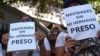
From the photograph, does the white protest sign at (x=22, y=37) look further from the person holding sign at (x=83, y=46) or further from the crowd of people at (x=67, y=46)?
the person holding sign at (x=83, y=46)

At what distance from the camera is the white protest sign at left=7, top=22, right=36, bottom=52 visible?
498cm

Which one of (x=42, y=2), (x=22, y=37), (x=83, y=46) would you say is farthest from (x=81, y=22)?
(x=42, y=2)

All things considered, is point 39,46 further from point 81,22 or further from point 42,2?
point 42,2

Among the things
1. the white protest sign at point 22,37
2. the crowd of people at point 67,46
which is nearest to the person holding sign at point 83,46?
the crowd of people at point 67,46

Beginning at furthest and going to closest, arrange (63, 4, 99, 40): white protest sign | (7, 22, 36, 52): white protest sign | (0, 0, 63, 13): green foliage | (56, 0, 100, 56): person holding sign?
(0, 0, 63, 13): green foliage
(7, 22, 36, 52): white protest sign
(63, 4, 99, 40): white protest sign
(56, 0, 100, 56): person holding sign

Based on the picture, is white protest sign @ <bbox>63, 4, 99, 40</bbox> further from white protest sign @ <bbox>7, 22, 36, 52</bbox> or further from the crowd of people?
white protest sign @ <bbox>7, 22, 36, 52</bbox>

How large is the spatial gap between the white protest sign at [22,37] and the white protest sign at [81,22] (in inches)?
23.2

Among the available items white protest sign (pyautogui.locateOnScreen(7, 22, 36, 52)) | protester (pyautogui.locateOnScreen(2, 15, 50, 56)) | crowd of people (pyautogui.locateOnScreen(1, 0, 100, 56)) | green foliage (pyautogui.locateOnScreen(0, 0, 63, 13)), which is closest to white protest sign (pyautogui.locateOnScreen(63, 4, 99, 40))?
crowd of people (pyautogui.locateOnScreen(1, 0, 100, 56))

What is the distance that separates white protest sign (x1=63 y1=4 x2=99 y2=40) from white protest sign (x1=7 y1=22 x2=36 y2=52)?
1.93 ft

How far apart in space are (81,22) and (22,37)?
0.90 metres

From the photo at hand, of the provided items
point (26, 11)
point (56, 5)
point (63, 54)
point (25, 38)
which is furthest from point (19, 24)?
point (26, 11)

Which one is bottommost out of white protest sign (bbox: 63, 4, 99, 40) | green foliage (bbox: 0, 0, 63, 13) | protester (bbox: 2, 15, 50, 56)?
green foliage (bbox: 0, 0, 63, 13)

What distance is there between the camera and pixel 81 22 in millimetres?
4836

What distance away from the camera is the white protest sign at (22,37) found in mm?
4984
